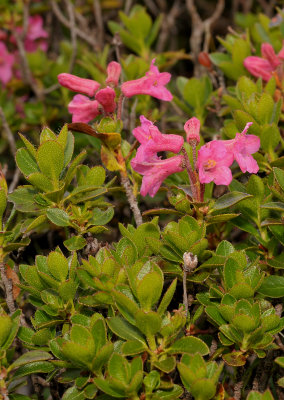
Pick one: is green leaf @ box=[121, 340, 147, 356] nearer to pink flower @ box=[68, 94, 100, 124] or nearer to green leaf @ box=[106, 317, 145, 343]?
green leaf @ box=[106, 317, 145, 343]

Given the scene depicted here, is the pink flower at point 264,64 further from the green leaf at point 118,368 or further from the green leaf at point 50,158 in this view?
the green leaf at point 118,368

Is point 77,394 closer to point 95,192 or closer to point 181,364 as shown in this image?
point 181,364

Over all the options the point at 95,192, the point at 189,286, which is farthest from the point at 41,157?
the point at 189,286

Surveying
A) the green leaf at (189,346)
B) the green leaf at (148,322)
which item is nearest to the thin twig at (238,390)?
the green leaf at (189,346)

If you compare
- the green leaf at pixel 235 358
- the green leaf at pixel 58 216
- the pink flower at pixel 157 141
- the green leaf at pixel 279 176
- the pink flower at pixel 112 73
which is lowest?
the green leaf at pixel 235 358

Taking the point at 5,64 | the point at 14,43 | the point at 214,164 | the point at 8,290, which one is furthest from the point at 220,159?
the point at 14,43

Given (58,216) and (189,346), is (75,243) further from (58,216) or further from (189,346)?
(189,346)

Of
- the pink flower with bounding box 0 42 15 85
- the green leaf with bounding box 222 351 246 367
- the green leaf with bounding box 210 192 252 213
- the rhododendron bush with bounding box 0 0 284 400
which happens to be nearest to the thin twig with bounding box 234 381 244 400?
the rhododendron bush with bounding box 0 0 284 400
